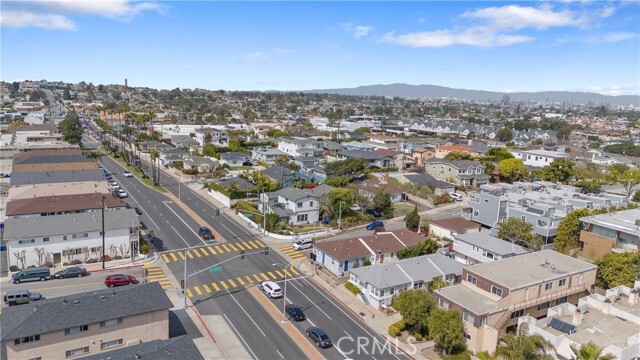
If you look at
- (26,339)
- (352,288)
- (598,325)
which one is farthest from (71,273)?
(598,325)

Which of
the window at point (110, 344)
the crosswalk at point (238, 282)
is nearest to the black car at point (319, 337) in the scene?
the crosswalk at point (238, 282)

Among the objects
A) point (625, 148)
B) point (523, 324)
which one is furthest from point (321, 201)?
point (625, 148)

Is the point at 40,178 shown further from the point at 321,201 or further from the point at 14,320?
the point at 14,320

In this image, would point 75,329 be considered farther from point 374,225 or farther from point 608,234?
point 608,234

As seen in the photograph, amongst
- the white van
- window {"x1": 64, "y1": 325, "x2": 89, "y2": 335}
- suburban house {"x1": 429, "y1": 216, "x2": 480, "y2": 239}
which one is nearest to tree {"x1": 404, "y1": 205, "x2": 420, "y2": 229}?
suburban house {"x1": 429, "y1": 216, "x2": 480, "y2": 239}

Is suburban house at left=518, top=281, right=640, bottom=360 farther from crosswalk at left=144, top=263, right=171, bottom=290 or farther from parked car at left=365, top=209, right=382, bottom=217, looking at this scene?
parked car at left=365, top=209, right=382, bottom=217
